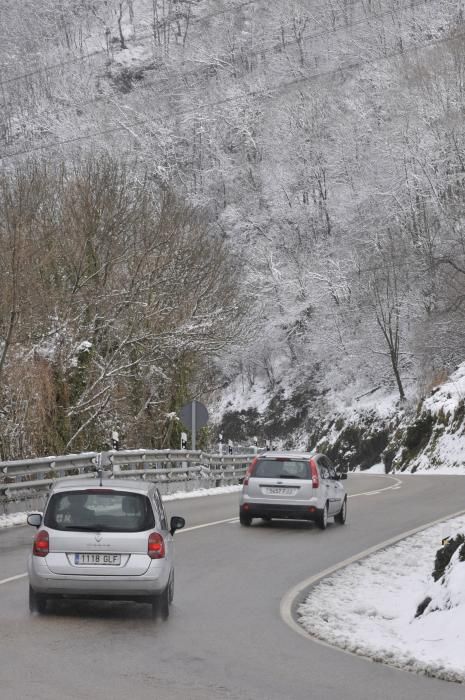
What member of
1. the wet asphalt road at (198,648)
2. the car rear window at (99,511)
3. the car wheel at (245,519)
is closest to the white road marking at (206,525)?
the car wheel at (245,519)

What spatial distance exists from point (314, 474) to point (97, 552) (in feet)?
36.6

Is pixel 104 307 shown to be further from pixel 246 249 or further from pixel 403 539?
pixel 246 249

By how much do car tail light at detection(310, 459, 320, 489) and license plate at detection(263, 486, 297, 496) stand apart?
1.42 feet

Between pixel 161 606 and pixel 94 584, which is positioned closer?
pixel 94 584

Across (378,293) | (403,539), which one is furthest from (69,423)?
(378,293)

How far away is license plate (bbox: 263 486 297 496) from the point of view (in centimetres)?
2124

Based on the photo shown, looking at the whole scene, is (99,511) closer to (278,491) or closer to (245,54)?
(278,491)

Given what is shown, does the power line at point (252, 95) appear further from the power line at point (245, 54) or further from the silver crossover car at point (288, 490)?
the silver crossover car at point (288, 490)

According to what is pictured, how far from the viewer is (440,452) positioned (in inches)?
2072

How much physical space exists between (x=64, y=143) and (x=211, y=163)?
21.9 m

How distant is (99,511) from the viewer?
35.7ft

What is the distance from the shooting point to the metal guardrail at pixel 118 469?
22.8m

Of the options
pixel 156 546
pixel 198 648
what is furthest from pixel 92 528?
pixel 198 648

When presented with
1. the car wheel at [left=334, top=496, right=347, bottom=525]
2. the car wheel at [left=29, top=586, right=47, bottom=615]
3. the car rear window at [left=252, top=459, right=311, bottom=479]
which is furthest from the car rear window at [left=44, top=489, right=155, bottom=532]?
the car wheel at [left=334, top=496, right=347, bottom=525]
